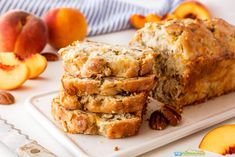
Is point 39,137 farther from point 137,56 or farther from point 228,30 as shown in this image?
point 228,30

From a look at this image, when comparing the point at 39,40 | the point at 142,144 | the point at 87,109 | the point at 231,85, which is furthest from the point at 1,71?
the point at 231,85

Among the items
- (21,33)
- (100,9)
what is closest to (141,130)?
(21,33)

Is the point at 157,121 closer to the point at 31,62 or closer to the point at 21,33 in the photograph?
the point at 31,62

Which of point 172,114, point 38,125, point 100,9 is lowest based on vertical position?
point 38,125

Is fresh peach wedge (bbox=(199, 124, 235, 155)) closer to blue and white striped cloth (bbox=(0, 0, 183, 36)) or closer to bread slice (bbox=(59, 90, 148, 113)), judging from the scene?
bread slice (bbox=(59, 90, 148, 113))

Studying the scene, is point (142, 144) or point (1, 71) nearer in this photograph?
point (142, 144)

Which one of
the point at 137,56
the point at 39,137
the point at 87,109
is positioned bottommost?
the point at 39,137

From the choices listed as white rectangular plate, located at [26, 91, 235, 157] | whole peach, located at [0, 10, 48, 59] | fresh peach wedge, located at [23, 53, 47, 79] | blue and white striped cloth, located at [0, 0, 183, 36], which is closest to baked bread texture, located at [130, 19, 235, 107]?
white rectangular plate, located at [26, 91, 235, 157]

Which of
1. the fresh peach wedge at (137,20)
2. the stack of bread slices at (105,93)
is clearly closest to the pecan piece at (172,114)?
the stack of bread slices at (105,93)
